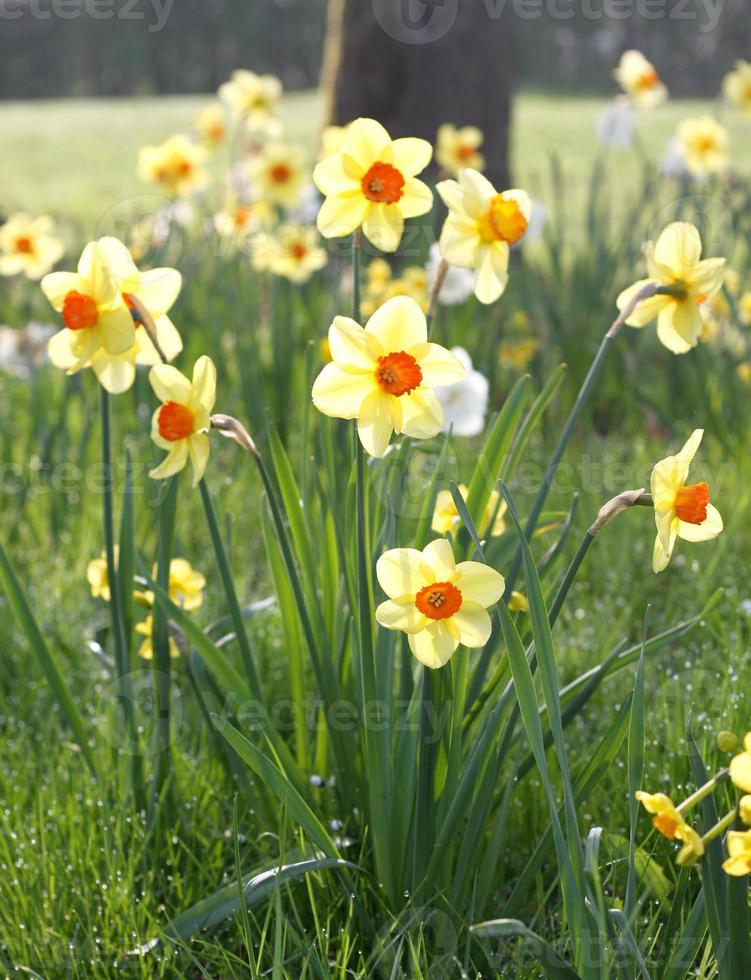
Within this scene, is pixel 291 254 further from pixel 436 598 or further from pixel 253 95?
pixel 436 598

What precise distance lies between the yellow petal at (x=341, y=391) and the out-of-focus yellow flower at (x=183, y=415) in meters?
0.14

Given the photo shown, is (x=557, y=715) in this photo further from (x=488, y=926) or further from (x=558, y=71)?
(x=558, y=71)

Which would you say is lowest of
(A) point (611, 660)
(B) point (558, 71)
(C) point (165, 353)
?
(A) point (611, 660)

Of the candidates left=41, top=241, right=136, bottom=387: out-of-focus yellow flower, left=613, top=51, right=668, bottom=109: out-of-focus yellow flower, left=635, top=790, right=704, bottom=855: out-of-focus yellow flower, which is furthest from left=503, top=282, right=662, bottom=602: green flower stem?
left=613, top=51, right=668, bottom=109: out-of-focus yellow flower

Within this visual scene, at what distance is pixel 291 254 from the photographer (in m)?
2.58

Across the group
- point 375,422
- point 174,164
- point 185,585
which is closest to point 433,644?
Result: point 375,422

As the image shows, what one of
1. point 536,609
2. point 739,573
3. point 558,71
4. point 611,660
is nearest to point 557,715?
point 536,609

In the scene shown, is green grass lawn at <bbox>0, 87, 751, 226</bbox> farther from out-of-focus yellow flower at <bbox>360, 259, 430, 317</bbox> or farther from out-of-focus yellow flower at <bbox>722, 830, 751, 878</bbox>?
out-of-focus yellow flower at <bbox>722, 830, 751, 878</bbox>

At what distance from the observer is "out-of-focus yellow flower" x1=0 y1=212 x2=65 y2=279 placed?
1.91 metres

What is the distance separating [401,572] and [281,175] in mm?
2290

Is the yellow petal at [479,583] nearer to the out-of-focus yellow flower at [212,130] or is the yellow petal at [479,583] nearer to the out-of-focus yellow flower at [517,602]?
the out-of-focus yellow flower at [517,602]

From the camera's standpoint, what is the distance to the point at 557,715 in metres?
0.91

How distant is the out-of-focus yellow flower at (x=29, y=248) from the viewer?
6.26 feet

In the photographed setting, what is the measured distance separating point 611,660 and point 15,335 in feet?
8.29
